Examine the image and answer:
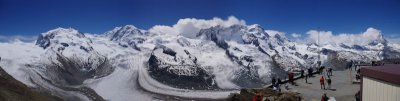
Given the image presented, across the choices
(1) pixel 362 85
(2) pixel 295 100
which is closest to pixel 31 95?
(2) pixel 295 100

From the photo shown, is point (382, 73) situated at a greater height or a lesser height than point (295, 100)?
greater

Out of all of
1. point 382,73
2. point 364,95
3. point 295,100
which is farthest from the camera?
point 295,100

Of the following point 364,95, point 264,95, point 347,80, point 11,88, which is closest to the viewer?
point 364,95

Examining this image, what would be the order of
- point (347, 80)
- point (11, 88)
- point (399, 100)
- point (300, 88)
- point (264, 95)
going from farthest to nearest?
point (11, 88), point (347, 80), point (300, 88), point (264, 95), point (399, 100)

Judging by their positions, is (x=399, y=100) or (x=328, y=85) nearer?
(x=399, y=100)

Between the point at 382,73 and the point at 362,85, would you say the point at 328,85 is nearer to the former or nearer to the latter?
the point at 362,85

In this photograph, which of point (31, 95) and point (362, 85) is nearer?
point (362, 85)

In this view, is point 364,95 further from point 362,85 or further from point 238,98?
point 238,98

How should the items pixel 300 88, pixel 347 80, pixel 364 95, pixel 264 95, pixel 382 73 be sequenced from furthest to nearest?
pixel 347 80 → pixel 300 88 → pixel 264 95 → pixel 364 95 → pixel 382 73

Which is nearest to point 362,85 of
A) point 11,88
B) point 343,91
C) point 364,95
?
point 364,95
